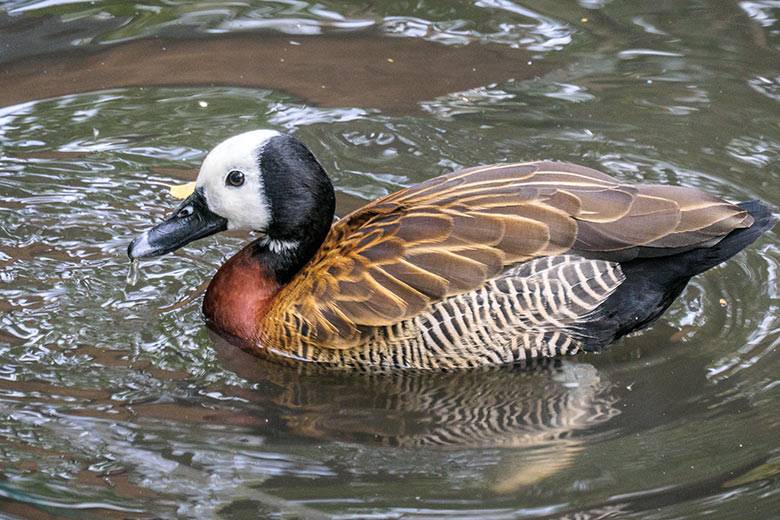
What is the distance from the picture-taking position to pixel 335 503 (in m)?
4.41

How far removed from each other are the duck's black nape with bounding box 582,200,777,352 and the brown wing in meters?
0.09

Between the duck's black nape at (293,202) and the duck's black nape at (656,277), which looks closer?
the duck's black nape at (656,277)

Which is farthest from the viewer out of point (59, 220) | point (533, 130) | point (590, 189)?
point (533, 130)

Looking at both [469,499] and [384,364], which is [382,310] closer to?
[384,364]

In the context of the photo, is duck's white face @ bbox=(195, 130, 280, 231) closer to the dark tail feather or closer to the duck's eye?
the duck's eye

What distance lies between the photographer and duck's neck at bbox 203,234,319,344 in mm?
5676

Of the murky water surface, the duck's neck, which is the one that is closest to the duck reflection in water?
the murky water surface

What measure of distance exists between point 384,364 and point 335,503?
3.86ft

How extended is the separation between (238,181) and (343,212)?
4.32 ft

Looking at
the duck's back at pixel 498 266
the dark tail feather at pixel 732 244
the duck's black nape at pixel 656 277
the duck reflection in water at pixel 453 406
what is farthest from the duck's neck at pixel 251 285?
the dark tail feather at pixel 732 244

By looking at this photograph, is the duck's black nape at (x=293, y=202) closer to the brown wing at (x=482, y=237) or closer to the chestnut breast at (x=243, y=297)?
the chestnut breast at (x=243, y=297)

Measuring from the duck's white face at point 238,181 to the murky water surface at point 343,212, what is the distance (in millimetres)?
698

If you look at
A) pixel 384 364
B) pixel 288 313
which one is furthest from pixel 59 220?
pixel 384 364

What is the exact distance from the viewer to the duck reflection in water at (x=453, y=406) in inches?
193
